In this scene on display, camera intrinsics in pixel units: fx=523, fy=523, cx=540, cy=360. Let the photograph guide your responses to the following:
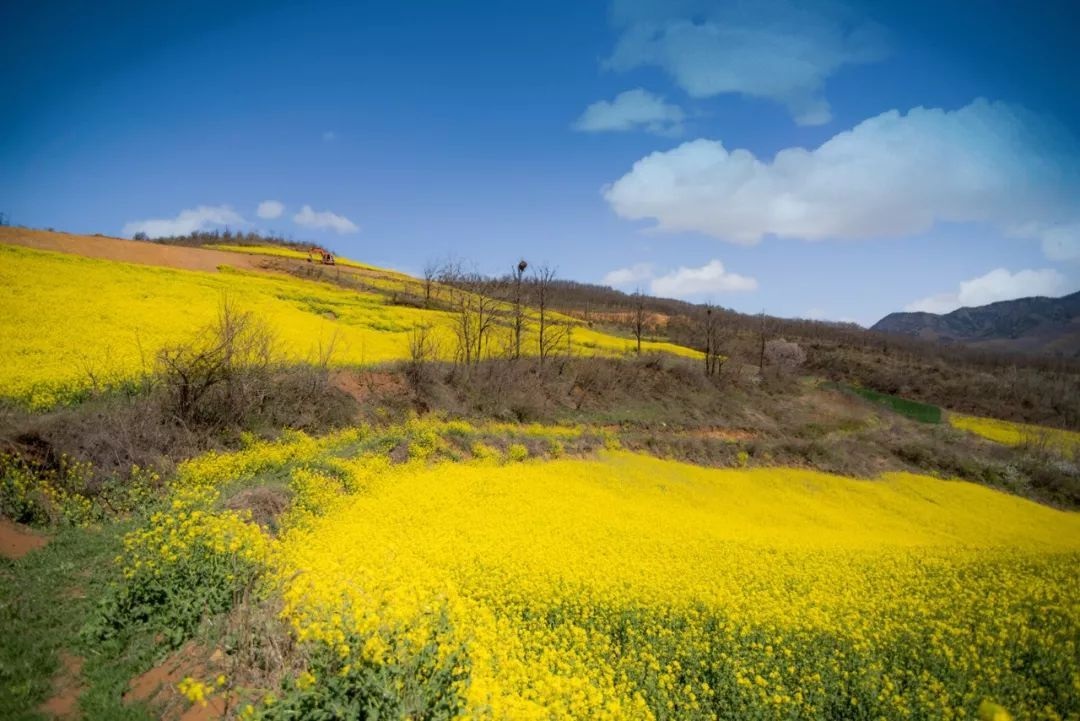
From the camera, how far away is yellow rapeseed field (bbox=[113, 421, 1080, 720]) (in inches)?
222

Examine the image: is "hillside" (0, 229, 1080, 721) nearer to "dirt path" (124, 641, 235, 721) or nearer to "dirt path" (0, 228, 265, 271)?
"dirt path" (124, 641, 235, 721)

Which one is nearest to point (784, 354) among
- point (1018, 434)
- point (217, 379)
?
point (1018, 434)

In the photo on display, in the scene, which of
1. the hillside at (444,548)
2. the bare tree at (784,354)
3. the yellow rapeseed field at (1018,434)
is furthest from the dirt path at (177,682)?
the bare tree at (784,354)

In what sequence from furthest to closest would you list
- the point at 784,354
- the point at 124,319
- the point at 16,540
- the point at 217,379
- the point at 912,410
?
the point at 784,354, the point at 912,410, the point at 124,319, the point at 217,379, the point at 16,540

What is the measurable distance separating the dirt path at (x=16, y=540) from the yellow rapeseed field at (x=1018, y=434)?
4114cm

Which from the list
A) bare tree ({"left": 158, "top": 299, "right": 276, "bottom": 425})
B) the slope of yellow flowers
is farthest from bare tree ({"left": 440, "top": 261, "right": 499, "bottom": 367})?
bare tree ({"left": 158, "top": 299, "right": 276, "bottom": 425})

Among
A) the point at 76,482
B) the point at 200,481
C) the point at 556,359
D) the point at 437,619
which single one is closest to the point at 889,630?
the point at 437,619

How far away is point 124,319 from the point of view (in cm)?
1998

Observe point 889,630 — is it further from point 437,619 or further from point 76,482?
point 76,482

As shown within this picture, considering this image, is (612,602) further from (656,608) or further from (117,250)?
(117,250)

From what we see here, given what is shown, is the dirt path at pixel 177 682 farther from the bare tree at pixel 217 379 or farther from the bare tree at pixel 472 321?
the bare tree at pixel 472 321

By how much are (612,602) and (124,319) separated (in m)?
21.3

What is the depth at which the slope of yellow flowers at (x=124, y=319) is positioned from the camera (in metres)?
14.8

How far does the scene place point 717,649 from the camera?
25.0 feet
